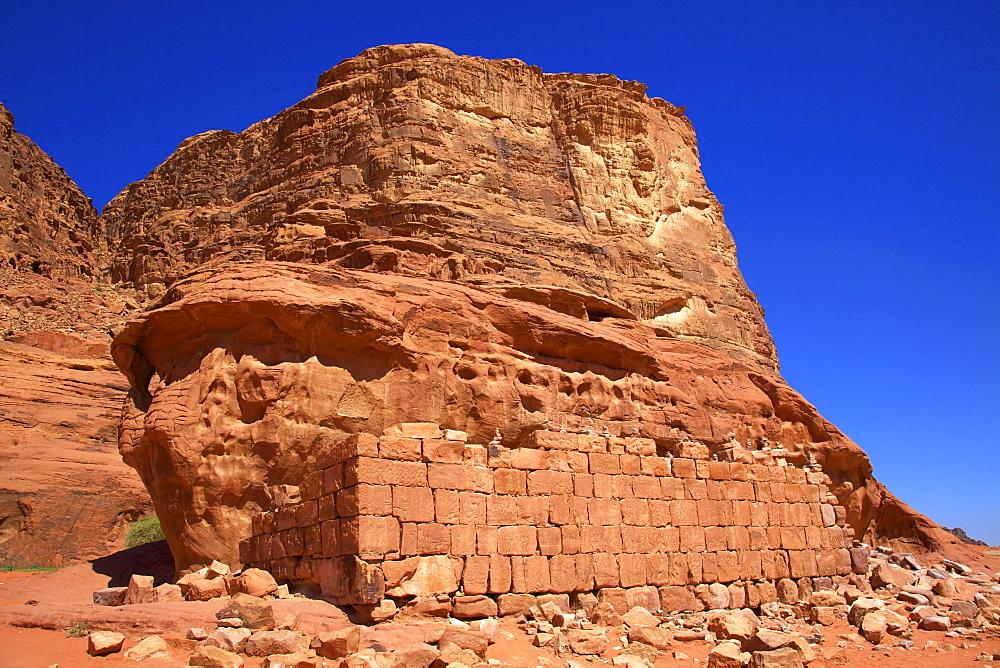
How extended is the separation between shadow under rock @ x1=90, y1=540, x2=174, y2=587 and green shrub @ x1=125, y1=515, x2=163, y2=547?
294 centimetres

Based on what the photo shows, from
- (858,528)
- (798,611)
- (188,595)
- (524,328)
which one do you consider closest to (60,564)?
(188,595)

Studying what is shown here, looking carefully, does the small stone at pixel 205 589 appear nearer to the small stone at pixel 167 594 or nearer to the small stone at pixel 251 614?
the small stone at pixel 167 594

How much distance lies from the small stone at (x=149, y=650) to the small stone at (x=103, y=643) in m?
0.13

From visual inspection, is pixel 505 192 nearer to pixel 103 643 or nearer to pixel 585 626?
pixel 585 626

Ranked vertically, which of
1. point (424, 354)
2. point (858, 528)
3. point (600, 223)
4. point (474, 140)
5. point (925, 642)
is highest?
point (474, 140)

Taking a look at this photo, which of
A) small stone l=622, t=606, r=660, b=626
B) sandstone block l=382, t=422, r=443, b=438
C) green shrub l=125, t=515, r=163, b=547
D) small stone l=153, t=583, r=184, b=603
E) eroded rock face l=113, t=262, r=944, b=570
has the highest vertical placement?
eroded rock face l=113, t=262, r=944, b=570

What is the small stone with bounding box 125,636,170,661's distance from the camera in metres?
7.54

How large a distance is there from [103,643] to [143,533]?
1452cm

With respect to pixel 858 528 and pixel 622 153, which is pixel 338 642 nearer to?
pixel 858 528

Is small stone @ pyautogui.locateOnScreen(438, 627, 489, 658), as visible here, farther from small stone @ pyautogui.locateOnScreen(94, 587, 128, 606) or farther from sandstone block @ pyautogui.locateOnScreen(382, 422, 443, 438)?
small stone @ pyautogui.locateOnScreen(94, 587, 128, 606)

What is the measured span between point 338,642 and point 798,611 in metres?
8.48

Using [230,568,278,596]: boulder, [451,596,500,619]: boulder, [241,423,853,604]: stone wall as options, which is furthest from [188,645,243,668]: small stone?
[230,568,278,596]: boulder

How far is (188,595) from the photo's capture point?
10789 mm

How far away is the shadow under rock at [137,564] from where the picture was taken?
607 inches
